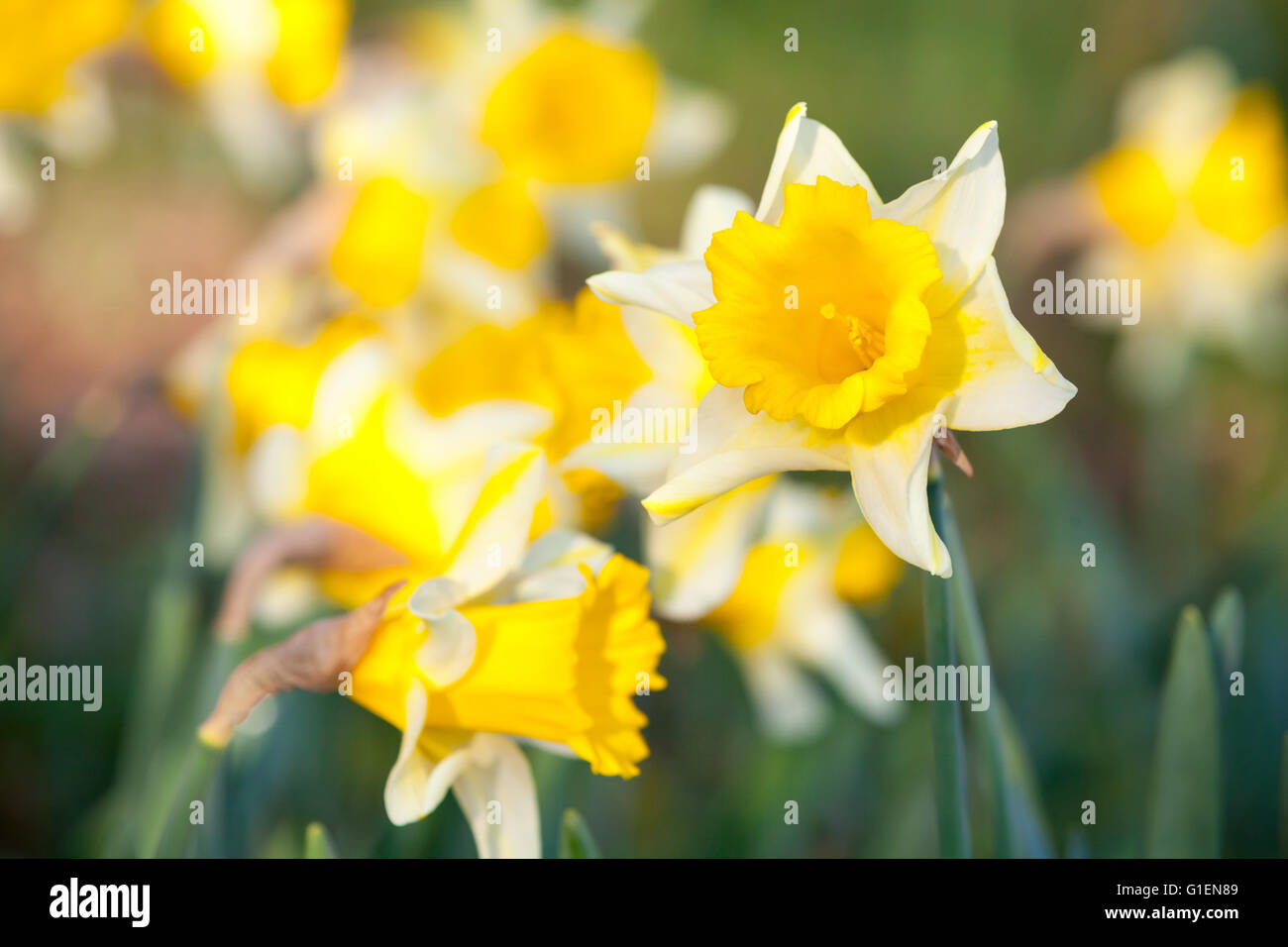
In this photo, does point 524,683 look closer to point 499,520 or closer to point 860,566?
point 499,520

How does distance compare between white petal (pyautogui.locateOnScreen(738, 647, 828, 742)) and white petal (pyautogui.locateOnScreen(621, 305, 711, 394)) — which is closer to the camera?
white petal (pyautogui.locateOnScreen(621, 305, 711, 394))

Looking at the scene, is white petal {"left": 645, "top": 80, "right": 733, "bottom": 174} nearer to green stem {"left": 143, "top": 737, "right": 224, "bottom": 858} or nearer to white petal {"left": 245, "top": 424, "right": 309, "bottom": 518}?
white petal {"left": 245, "top": 424, "right": 309, "bottom": 518}

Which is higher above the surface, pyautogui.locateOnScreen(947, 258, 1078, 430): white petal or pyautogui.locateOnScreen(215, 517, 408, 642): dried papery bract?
pyautogui.locateOnScreen(947, 258, 1078, 430): white petal

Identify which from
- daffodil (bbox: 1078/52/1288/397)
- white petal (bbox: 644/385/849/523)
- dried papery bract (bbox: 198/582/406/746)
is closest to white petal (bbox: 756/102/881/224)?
white petal (bbox: 644/385/849/523)

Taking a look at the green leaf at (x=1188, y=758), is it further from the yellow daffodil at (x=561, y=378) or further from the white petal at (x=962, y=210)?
the yellow daffodil at (x=561, y=378)

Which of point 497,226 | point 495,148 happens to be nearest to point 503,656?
point 497,226

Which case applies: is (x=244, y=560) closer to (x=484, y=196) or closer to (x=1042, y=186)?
(x=484, y=196)

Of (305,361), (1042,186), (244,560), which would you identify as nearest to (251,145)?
(305,361)
